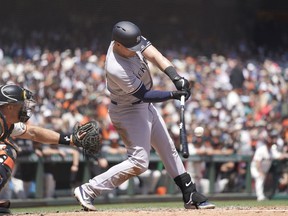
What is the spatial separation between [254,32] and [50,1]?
24.4 ft

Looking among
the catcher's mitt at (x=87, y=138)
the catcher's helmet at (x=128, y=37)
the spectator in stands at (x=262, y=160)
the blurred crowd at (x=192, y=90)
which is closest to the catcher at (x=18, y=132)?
the catcher's mitt at (x=87, y=138)

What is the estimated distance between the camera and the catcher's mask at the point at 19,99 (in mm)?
6102

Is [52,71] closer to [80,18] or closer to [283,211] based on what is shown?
[80,18]

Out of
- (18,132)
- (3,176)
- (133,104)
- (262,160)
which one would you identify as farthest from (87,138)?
(262,160)

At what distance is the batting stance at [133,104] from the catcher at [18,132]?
29cm

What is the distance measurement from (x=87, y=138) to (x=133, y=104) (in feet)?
1.62

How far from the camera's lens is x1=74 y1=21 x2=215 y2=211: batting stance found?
20.9 ft

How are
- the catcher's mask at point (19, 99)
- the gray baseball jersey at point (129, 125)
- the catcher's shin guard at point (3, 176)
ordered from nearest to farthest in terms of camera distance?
the catcher's shin guard at point (3, 176) → the catcher's mask at point (19, 99) → the gray baseball jersey at point (129, 125)

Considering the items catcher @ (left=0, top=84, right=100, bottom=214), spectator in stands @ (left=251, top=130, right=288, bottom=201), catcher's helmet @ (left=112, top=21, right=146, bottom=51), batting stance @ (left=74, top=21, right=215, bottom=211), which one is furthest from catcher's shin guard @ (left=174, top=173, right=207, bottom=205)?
spectator in stands @ (left=251, top=130, right=288, bottom=201)

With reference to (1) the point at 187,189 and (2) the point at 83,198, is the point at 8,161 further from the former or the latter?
(1) the point at 187,189

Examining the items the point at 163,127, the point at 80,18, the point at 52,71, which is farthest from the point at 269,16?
the point at 163,127

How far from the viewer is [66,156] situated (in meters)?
11.1

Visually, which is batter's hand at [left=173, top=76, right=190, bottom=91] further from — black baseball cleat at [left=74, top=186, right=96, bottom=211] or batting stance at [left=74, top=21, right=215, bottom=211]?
black baseball cleat at [left=74, top=186, right=96, bottom=211]

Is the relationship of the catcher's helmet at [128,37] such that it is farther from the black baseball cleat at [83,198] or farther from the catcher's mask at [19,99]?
the black baseball cleat at [83,198]
